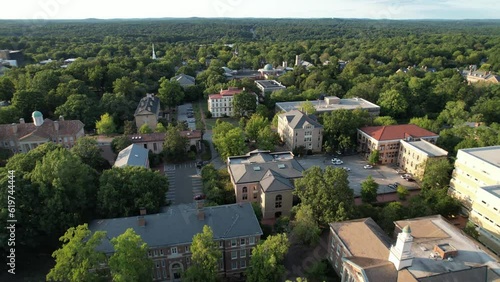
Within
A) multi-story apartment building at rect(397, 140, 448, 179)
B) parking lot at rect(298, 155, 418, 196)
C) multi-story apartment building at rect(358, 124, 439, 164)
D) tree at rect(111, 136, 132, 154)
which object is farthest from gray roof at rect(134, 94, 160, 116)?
multi-story apartment building at rect(397, 140, 448, 179)

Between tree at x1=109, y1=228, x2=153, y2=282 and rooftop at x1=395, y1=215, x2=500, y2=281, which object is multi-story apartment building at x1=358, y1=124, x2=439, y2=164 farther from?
tree at x1=109, y1=228, x2=153, y2=282

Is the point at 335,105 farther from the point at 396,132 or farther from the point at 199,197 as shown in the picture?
the point at 199,197

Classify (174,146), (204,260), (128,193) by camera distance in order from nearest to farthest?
(204,260), (128,193), (174,146)

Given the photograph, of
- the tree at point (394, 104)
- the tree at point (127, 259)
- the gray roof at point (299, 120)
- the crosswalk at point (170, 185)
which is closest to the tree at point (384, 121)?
the gray roof at point (299, 120)

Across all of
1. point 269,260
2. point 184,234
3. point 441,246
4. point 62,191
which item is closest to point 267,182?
point 184,234

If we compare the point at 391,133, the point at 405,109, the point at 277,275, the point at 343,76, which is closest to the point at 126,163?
the point at 277,275
